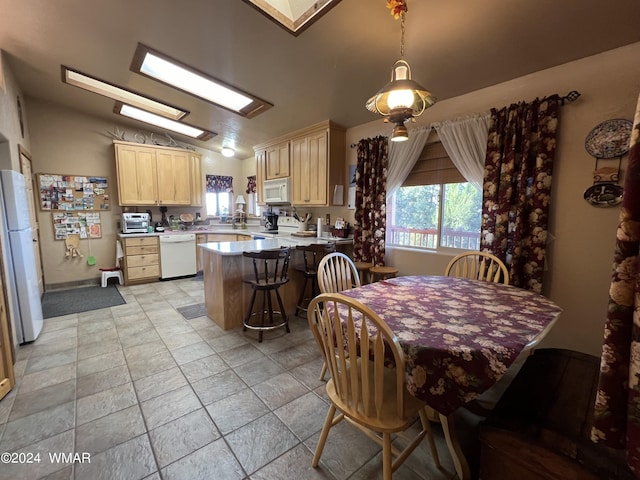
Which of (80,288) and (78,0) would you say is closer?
(78,0)

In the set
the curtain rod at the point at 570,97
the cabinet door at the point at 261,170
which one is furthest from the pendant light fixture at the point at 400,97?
the cabinet door at the point at 261,170

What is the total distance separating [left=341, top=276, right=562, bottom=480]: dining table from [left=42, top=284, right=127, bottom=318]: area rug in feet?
12.6

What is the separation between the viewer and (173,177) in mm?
5152

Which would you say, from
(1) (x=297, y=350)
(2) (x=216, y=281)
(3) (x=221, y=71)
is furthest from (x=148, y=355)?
(3) (x=221, y=71)

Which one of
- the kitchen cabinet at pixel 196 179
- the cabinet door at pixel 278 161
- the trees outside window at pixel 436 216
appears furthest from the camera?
the kitchen cabinet at pixel 196 179

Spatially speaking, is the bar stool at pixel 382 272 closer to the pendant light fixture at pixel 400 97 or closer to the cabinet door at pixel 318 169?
the cabinet door at pixel 318 169

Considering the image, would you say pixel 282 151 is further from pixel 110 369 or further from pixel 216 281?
pixel 110 369

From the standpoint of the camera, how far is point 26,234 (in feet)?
8.78

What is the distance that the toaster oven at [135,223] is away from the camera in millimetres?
4691

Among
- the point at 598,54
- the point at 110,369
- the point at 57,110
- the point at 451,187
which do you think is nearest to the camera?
the point at 598,54

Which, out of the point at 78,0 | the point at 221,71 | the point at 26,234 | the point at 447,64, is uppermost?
the point at 78,0

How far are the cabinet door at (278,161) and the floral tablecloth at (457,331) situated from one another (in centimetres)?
311

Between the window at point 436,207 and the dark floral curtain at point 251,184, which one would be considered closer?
the window at point 436,207

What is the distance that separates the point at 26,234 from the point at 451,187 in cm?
433
